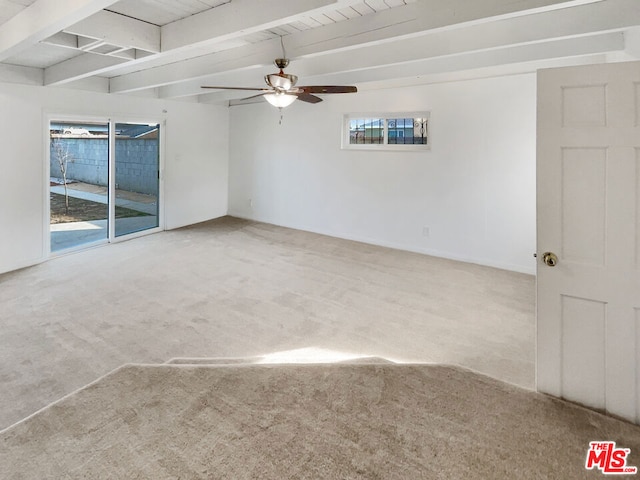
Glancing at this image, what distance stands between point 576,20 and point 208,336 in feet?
12.9

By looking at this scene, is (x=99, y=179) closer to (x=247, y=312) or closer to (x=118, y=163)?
(x=118, y=163)

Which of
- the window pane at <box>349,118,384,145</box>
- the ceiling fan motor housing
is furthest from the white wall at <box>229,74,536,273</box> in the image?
the ceiling fan motor housing

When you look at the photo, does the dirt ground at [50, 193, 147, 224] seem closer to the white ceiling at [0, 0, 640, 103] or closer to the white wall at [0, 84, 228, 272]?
the white wall at [0, 84, 228, 272]

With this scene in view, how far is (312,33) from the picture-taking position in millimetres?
3371

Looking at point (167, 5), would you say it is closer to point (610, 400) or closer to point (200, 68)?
point (200, 68)

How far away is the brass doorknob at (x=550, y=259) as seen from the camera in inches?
73.5

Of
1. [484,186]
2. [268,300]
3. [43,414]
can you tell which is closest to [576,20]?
[484,186]

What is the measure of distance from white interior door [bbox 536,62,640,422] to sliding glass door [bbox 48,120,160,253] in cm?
617

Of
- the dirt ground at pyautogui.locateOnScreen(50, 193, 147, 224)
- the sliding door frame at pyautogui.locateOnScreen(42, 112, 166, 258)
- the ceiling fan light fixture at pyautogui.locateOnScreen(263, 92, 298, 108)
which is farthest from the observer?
the dirt ground at pyautogui.locateOnScreen(50, 193, 147, 224)

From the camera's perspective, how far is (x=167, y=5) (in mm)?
2838

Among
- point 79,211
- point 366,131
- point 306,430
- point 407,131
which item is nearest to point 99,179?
point 79,211

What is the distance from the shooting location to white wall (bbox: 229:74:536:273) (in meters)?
5.14

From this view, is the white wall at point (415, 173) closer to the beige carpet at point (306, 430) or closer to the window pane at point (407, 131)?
the window pane at point (407, 131)

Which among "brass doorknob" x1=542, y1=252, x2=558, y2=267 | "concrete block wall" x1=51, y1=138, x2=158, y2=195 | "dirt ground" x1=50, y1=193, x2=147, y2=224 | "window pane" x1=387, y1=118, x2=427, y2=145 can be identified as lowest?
"brass doorknob" x1=542, y1=252, x2=558, y2=267
